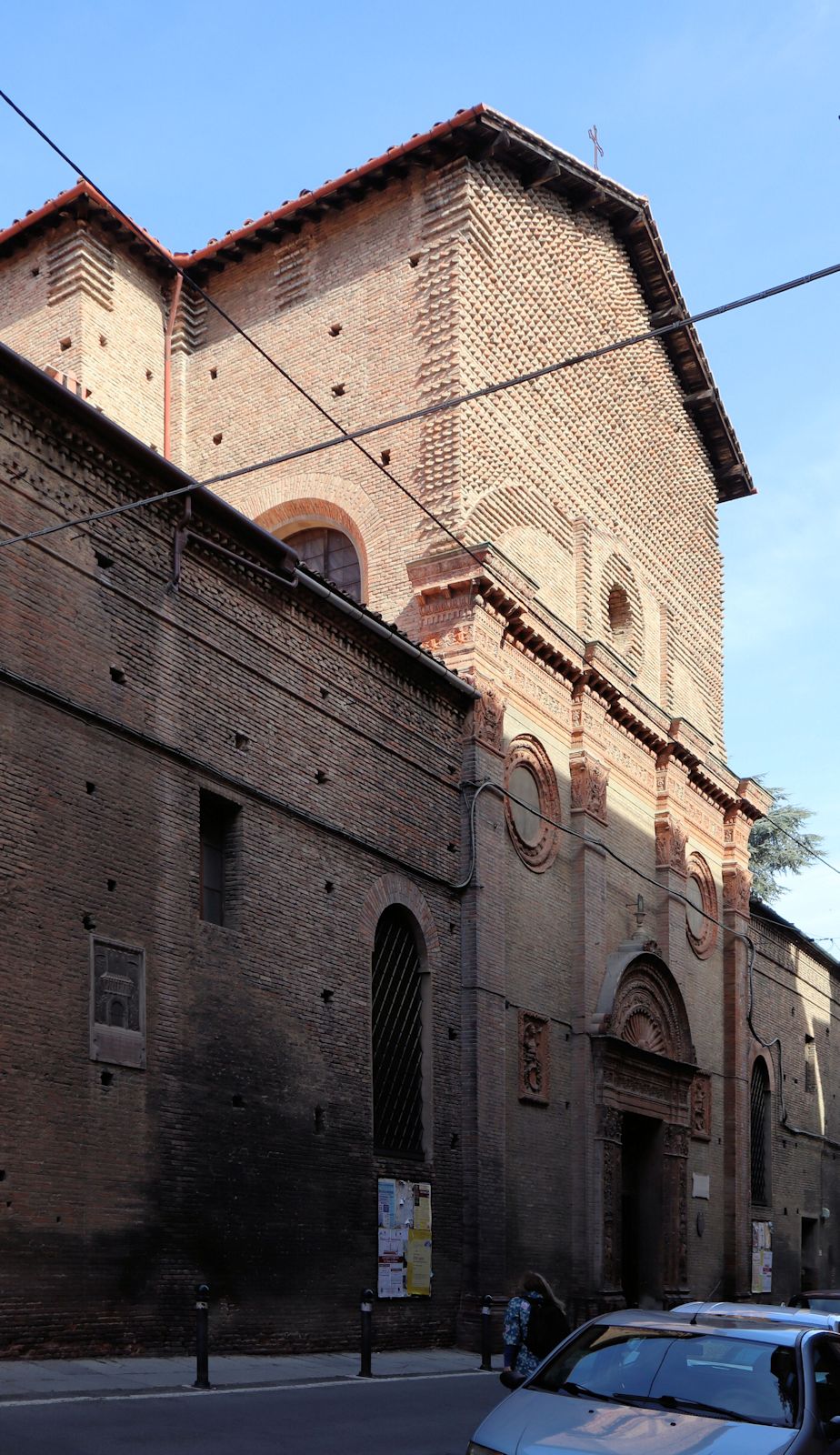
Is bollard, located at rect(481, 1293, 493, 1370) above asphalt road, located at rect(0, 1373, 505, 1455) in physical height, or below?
below

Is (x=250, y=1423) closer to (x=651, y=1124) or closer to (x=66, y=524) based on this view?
(x=66, y=524)

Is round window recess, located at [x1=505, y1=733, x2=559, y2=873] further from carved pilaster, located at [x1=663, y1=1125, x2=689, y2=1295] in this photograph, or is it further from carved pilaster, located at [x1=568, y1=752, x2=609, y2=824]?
carved pilaster, located at [x1=663, y1=1125, x2=689, y2=1295]

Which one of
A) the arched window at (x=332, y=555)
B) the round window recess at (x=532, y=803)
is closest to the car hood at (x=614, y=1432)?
the round window recess at (x=532, y=803)

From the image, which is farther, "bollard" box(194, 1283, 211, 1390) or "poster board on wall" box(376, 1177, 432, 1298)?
"poster board on wall" box(376, 1177, 432, 1298)

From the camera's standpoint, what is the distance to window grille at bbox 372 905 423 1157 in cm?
1856

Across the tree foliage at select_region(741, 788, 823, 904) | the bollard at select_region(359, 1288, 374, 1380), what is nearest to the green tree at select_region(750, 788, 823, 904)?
the tree foliage at select_region(741, 788, 823, 904)

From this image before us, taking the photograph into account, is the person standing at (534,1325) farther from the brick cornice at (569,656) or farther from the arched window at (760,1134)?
the arched window at (760,1134)

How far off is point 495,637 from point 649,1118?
8171 millimetres

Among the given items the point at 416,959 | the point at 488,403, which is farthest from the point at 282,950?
the point at 488,403

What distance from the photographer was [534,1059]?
71.9 ft

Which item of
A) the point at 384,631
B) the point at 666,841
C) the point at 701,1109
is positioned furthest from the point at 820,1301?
the point at 701,1109

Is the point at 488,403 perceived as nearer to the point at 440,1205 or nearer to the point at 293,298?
the point at 293,298

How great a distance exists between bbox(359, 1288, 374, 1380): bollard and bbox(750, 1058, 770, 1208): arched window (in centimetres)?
1804

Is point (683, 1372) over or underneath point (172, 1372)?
over
